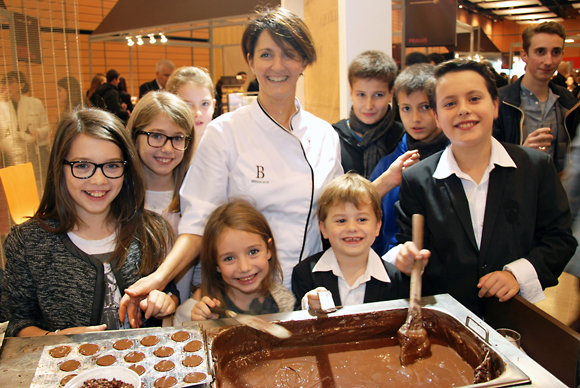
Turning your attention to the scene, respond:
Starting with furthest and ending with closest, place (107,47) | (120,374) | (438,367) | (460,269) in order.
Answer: (107,47)
(460,269)
(438,367)
(120,374)

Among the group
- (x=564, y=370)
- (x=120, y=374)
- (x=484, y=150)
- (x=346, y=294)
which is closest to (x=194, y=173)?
(x=346, y=294)

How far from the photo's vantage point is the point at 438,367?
3.72 ft

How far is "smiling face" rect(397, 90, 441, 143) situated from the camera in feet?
6.45

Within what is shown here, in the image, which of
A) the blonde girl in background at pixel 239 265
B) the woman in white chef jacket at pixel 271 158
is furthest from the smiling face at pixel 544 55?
the blonde girl in background at pixel 239 265

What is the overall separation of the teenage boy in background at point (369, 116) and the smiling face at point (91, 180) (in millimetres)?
1141

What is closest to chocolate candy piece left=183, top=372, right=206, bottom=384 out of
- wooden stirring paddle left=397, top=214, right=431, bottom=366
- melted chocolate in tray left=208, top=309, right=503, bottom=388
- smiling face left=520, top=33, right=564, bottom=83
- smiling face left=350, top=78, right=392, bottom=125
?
melted chocolate in tray left=208, top=309, right=503, bottom=388

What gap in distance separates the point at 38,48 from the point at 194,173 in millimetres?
1509

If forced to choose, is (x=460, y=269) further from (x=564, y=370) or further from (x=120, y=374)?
(x=120, y=374)

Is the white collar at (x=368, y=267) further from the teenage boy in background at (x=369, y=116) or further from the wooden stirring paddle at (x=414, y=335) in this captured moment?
the teenage boy in background at (x=369, y=116)

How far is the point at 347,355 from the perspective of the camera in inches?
46.6

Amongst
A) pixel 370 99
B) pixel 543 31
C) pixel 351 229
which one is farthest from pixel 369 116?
pixel 543 31

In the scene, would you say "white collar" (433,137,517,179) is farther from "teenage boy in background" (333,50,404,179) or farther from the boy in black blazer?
"teenage boy in background" (333,50,404,179)

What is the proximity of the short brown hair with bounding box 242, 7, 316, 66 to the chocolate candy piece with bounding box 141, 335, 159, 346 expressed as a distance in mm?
1144

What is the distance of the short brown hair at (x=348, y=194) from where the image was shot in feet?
5.20
